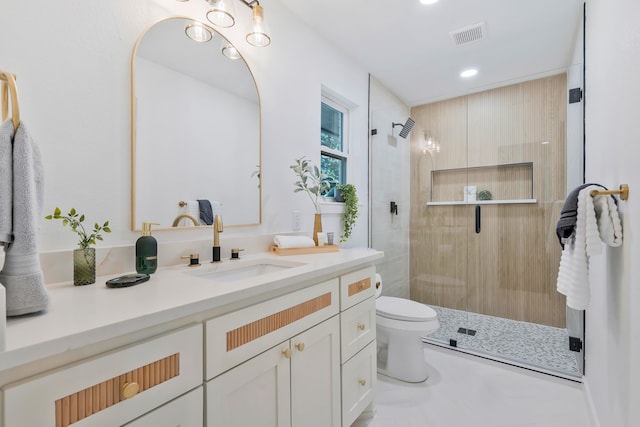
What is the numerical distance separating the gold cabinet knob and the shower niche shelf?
320 centimetres

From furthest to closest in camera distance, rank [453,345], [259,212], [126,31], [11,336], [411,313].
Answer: [453,345] → [411,313] → [259,212] → [126,31] → [11,336]

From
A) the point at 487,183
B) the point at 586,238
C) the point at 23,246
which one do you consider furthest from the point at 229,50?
the point at 487,183

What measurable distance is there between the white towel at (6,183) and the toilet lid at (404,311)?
1934mm

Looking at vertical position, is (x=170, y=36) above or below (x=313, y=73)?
below

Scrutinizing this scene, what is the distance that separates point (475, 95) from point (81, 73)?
3.26 metres

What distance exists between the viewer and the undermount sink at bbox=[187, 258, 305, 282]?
1.30m

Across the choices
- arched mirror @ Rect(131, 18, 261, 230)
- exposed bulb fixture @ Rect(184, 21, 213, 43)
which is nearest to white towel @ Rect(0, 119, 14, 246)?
arched mirror @ Rect(131, 18, 261, 230)

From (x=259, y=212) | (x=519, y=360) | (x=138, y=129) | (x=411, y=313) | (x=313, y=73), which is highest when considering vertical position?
(x=313, y=73)

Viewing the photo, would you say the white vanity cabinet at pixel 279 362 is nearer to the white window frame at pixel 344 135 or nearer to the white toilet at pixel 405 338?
the white toilet at pixel 405 338

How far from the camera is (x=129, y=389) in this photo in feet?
2.15

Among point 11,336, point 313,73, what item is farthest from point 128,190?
point 313,73

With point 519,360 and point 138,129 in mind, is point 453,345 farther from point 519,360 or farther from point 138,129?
point 138,129

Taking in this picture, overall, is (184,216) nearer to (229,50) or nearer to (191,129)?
(191,129)

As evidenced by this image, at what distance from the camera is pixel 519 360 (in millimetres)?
2271
